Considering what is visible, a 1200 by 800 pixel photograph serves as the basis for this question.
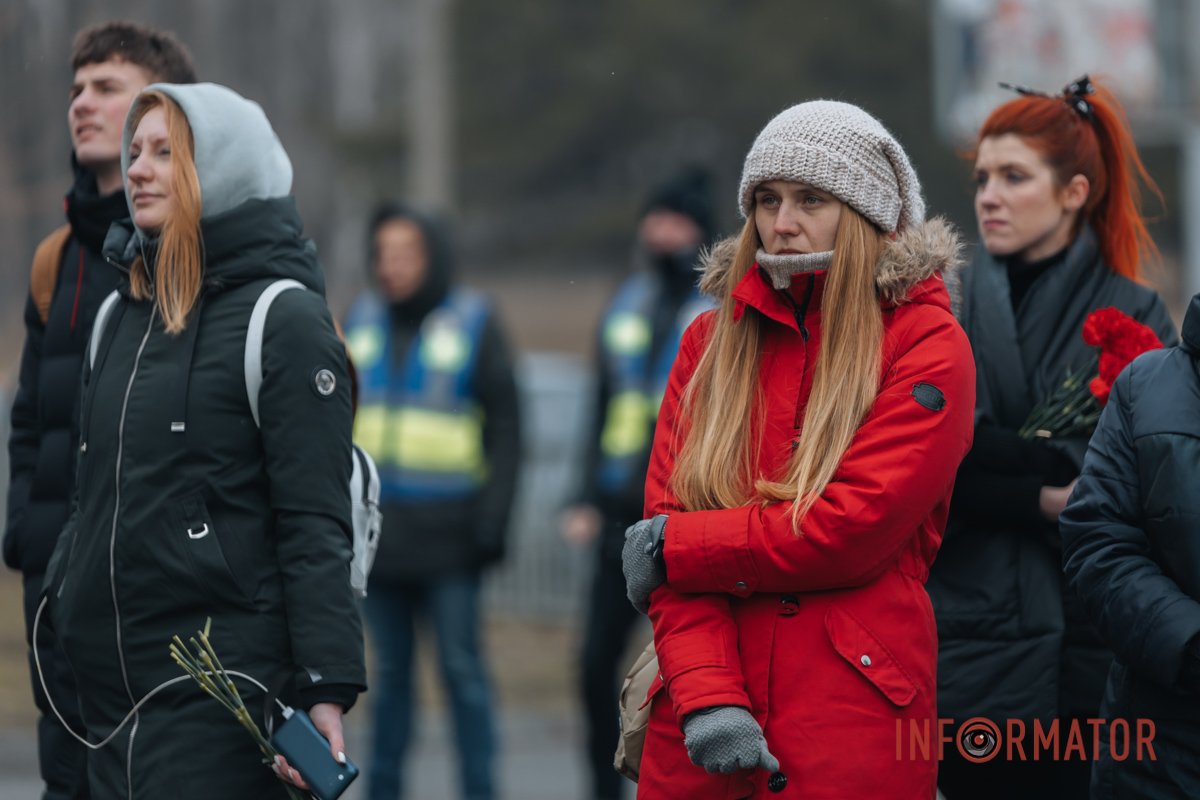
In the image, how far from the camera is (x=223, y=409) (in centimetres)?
379

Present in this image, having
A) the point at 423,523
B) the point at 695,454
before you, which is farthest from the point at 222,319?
the point at 423,523

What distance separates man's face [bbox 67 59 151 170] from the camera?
448 cm

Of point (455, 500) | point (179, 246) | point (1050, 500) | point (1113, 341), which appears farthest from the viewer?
point (455, 500)

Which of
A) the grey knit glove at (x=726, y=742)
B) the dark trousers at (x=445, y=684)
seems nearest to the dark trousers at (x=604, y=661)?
the dark trousers at (x=445, y=684)

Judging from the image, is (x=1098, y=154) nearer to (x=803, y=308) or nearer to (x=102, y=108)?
(x=803, y=308)

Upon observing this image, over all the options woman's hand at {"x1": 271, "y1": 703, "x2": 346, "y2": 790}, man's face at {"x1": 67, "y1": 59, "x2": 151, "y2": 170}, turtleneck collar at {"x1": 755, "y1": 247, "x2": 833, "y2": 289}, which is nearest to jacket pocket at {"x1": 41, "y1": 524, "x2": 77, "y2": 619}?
woman's hand at {"x1": 271, "y1": 703, "x2": 346, "y2": 790}

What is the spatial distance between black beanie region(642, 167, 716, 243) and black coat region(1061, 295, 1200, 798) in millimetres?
3341

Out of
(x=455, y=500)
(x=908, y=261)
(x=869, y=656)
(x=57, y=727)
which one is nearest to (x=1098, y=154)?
(x=908, y=261)

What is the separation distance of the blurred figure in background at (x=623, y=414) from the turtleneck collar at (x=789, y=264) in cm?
281

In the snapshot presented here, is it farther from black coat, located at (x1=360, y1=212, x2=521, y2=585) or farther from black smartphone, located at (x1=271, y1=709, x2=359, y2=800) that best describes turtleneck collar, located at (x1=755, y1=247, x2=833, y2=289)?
black coat, located at (x1=360, y1=212, x2=521, y2=585)

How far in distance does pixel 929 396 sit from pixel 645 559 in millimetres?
604

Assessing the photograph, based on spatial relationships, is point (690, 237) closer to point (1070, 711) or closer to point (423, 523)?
point (423, 523)

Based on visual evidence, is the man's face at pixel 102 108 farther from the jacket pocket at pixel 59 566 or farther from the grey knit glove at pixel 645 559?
the grey knit glove at pixel 645 559

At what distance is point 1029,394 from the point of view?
432 centimetres
